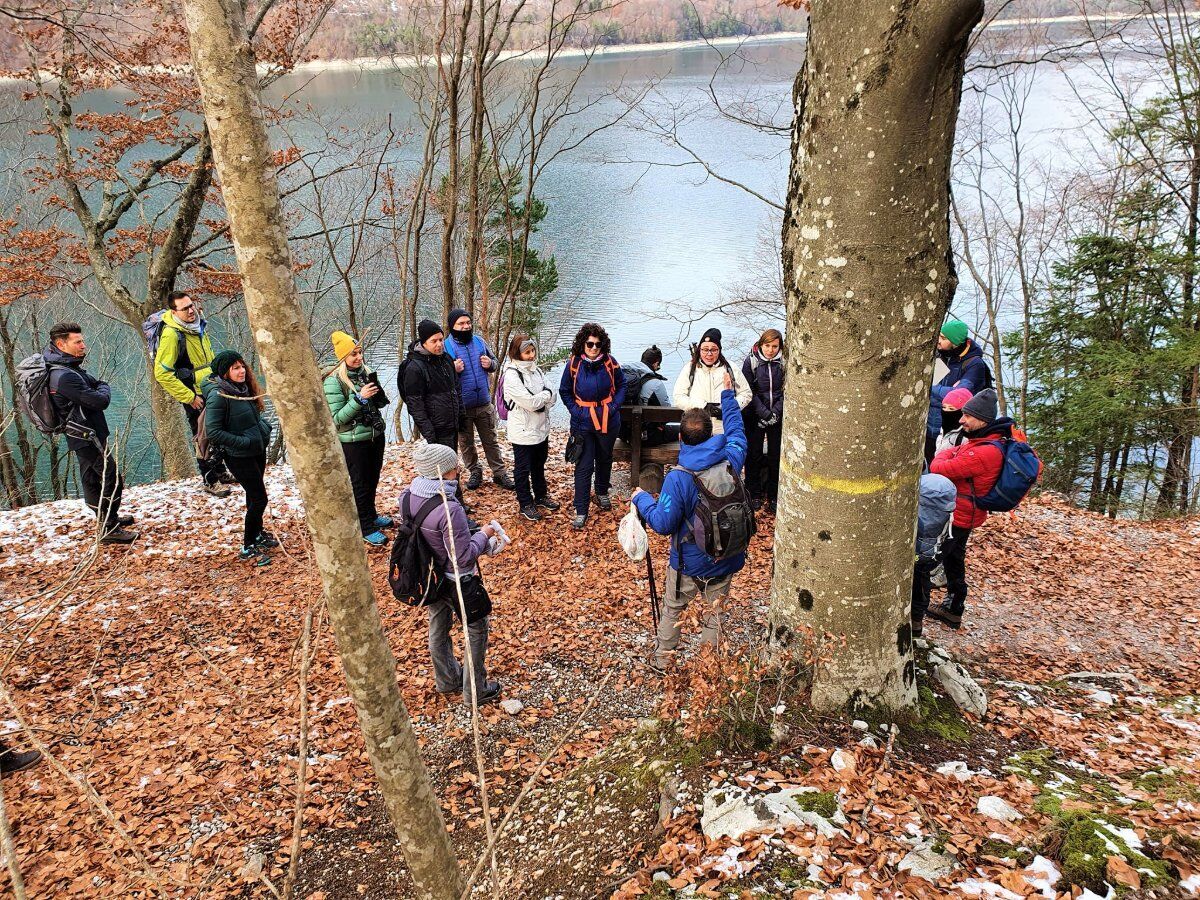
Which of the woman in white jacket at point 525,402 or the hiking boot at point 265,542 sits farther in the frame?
the hiking boot at point 265,542

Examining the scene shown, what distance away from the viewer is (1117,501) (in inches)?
501

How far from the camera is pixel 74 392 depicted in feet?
20.8


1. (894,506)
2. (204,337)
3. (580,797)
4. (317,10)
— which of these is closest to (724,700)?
(580,797)

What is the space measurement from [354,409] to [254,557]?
6.79 feet

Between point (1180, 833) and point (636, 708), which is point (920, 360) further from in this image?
point (636, 708)

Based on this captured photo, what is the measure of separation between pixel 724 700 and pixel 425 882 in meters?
1.77

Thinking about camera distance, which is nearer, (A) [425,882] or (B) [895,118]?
(A) [425,882]

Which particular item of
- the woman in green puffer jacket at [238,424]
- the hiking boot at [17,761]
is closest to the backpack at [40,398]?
the woman in green puffer jacket at [238,424]

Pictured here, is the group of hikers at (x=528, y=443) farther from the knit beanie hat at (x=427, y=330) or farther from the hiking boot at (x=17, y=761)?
the hiking boot at (x=17, y=761)

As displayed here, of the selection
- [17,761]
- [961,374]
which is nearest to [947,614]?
[961,374]

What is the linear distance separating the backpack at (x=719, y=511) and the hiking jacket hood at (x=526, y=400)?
2.86 m

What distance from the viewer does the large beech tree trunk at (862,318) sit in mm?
2631

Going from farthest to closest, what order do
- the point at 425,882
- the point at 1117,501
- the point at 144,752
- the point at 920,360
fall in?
the point at 1117,501
the point at 144,752
the point at 920,360
the point at 425,882

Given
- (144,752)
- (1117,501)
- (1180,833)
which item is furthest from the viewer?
(1117,501)
